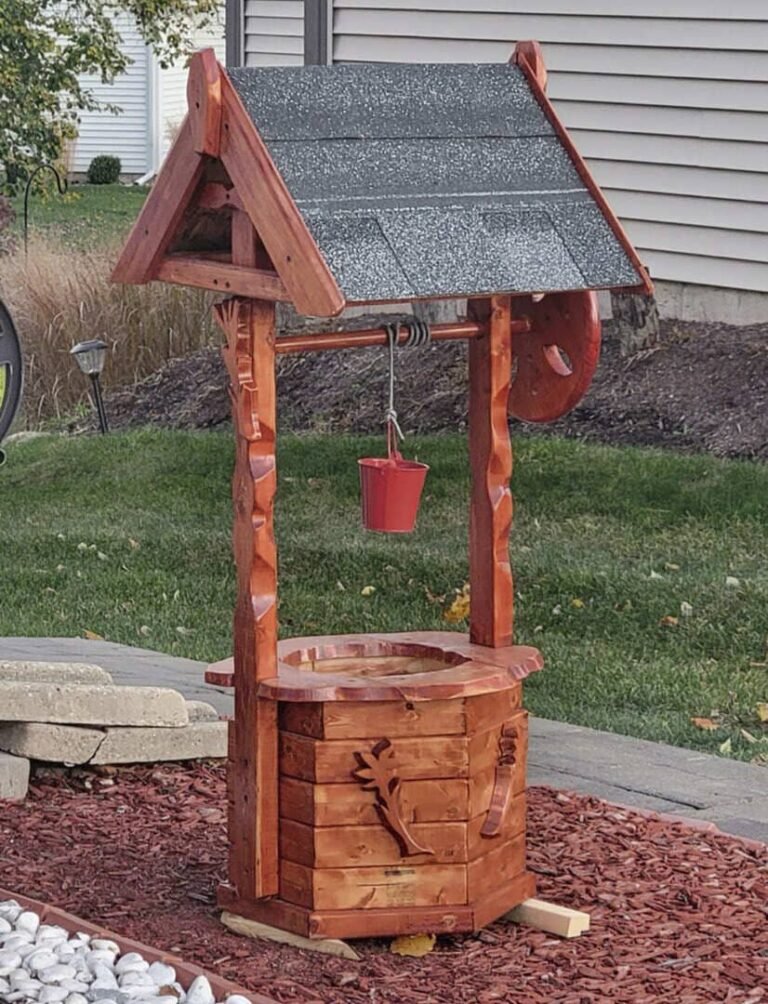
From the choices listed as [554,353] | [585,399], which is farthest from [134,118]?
[554,353]

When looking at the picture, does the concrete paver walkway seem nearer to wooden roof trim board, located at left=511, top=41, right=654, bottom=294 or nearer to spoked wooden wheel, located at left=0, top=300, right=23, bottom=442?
spoked wooden wheel, located at left=0, top=300, right=23, bottom=442

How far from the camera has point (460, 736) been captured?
13.3ft

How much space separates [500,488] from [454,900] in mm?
946

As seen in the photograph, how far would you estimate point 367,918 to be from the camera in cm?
405

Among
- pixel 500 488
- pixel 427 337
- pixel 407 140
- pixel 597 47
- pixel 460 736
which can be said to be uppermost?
pixel 597 47

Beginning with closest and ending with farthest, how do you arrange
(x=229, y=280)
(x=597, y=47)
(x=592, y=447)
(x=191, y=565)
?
(x=229, y=280) < (x=191, y=565) < (x=592, y=447) < (x=597, y=47)

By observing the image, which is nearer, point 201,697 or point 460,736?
point 460,736

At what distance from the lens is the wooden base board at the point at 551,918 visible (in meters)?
4.17

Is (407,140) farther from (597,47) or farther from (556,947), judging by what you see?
(597,47)

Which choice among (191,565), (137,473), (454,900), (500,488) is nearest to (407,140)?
(500,488)

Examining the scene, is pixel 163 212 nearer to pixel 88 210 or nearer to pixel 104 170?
pixel 88 210

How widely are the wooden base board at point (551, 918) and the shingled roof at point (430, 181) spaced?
1398mm

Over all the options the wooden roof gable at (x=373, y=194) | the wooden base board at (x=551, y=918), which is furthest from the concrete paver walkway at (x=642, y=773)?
the wooden roof gable at (x=373, y=194)

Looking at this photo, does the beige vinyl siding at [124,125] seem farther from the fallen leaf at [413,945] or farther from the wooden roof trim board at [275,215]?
the fallen leaf at [413,945]
